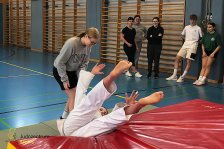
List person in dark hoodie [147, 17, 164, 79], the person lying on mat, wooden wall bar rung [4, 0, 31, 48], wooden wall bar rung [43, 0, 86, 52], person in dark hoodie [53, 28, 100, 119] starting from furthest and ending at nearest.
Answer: wooden wall bar rung [4, 0, 31, 48]
wooden wall bar rung [43, 0, 86, 52]
person in dark hoodie [147, 17, 164, 79]
person in dark hoodie [53, 28, 100, 119]
the person lying on mat

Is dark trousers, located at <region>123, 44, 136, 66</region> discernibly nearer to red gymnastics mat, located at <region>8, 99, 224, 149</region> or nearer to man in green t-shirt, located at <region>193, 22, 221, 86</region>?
man in green t-shirt, located at <region>193, 22, 221, 86</region>

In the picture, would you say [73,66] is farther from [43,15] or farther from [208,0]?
[43,15]

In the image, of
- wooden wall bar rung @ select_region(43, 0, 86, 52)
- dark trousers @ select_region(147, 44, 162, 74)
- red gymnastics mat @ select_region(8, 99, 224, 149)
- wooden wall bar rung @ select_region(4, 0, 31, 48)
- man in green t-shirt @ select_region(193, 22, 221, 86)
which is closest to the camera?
red gymnastics mat @ select_region(8, 99, 224, 149)

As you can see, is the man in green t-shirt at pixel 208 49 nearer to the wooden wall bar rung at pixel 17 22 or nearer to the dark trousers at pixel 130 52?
the dark trousers at pixel 130 52

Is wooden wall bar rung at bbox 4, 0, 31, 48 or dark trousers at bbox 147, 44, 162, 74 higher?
wooden wall bar rung at bbox 4, 0, 31, 48

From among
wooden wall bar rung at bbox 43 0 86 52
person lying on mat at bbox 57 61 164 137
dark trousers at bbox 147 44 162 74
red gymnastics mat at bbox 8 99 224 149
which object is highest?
wooden wall bar rung at bbox 43 0 86 52

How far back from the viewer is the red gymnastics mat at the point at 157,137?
2305 mm

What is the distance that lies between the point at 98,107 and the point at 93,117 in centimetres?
16

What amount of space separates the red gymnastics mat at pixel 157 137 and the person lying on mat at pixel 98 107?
0.11 m

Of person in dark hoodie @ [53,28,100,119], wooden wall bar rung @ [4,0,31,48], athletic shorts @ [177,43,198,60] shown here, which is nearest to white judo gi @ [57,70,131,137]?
person in dark hoodie @ [53,28,100,119]

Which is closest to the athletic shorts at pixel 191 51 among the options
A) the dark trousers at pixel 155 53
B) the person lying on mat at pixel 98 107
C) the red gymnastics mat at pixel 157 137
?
the dark trousers at pixel 155 53

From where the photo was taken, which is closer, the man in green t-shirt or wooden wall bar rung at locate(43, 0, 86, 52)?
the man in green t-shirt

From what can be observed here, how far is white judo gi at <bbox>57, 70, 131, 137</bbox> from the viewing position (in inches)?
101

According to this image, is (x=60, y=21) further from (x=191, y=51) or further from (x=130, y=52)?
(x=191, y=51)
